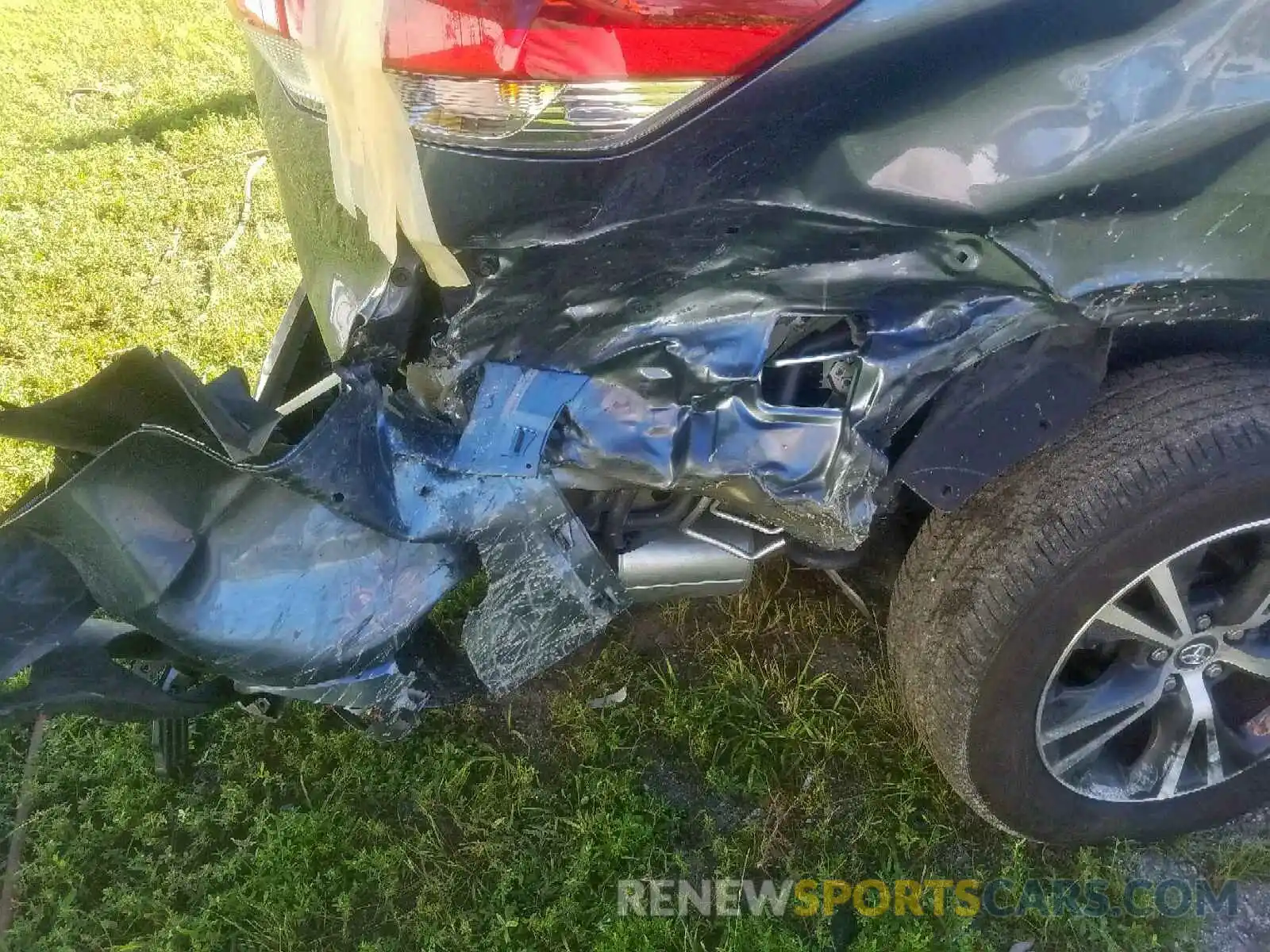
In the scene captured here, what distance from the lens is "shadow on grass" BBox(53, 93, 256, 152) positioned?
4.53 m

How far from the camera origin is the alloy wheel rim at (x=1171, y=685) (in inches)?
73.2

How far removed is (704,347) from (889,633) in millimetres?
904

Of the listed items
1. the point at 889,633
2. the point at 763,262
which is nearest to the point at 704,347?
the point at 763,262

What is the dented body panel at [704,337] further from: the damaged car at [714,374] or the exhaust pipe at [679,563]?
the exhaust pipe at [679,563]

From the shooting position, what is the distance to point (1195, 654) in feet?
6.39

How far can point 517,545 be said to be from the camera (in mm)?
1602

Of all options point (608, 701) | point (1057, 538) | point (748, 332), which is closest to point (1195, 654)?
point (1057, 538)

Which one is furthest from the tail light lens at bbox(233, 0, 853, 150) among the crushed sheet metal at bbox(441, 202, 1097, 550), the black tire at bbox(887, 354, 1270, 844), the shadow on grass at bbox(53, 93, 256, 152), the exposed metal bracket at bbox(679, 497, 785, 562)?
the shadow on grass at bbox(53, 93, 256, 152)

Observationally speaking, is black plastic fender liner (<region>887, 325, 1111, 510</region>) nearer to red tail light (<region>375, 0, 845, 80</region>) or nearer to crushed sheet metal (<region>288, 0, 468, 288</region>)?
red tail light (<region>375, 0, 845, 80</region>)

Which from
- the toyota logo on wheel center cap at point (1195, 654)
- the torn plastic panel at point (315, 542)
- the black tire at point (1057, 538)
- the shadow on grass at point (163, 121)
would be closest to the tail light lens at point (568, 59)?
the torn plastic panel at point (315, 542)

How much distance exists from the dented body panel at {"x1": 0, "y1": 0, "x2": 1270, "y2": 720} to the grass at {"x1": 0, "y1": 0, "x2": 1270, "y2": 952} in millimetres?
598

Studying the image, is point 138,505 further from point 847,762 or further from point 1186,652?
point 1186,652

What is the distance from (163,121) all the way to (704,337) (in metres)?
4.30

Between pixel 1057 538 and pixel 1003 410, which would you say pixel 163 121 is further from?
pixel 1057 538
